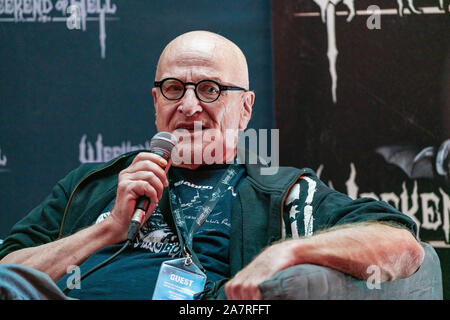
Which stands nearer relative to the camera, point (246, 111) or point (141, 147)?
point (246, 111)

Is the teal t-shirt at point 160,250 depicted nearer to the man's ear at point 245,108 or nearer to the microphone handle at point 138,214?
the microphone handle at point 138,214

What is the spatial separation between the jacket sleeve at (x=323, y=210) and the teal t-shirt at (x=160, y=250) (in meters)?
0.20

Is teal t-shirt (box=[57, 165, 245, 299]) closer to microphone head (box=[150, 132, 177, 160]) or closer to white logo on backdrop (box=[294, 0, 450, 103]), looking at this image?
microphone head (box=[150, 132, 177, 160])

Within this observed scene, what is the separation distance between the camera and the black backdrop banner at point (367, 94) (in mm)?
2506

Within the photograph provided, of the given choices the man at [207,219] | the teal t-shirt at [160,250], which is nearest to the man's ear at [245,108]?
the man at [207,219]

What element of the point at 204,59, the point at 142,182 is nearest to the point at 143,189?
the point at 142,182

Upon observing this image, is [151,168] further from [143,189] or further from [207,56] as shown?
[207,56]

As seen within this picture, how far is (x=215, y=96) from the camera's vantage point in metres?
2.00

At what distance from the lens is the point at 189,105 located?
1.93 meters

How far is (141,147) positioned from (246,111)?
0.60 metres

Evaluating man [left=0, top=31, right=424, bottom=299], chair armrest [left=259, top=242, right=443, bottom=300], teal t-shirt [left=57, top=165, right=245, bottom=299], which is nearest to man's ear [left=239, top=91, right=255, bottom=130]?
man [left=0, top=31, right=424, bottom=299]

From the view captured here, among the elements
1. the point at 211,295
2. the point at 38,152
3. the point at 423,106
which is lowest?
the point at 211,295

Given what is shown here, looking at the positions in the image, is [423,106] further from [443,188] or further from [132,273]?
[132,273]

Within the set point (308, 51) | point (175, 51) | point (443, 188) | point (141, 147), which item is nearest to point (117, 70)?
point (141, 147)
